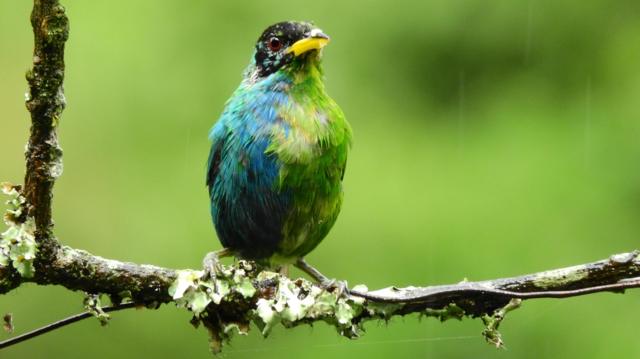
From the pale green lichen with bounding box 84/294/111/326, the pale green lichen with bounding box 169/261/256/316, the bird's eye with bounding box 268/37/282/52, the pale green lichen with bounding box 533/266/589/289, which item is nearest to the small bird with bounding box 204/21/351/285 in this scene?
the bird's eye with bounding box 268/37/282/52

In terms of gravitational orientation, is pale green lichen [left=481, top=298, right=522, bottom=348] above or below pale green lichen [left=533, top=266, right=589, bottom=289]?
below

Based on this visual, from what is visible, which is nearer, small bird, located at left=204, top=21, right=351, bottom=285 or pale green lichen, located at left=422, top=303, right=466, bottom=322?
pale green lichen, located at left=422, top=303, right=466, bottom=322

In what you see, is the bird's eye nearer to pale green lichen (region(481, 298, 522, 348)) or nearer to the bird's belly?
the bird's belly

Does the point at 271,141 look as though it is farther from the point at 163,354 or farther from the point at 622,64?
the point at 622,64

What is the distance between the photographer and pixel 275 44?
13.7 ft

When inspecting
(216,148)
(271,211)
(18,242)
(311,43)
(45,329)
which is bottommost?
(45,329)

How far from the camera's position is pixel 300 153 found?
3.71 meters

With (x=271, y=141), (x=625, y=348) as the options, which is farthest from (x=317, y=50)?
(x=625, y=348)

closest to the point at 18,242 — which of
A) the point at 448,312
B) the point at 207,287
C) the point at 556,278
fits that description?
the point at 207,287

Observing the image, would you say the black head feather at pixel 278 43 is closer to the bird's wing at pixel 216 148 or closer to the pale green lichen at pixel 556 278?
the bird's wing at pixel 216 148

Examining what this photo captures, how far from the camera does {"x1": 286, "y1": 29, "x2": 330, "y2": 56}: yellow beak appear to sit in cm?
396

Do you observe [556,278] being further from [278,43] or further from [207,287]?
[278,43]

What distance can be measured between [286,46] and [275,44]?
0.06 meters

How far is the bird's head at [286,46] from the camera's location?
13.2 feet
